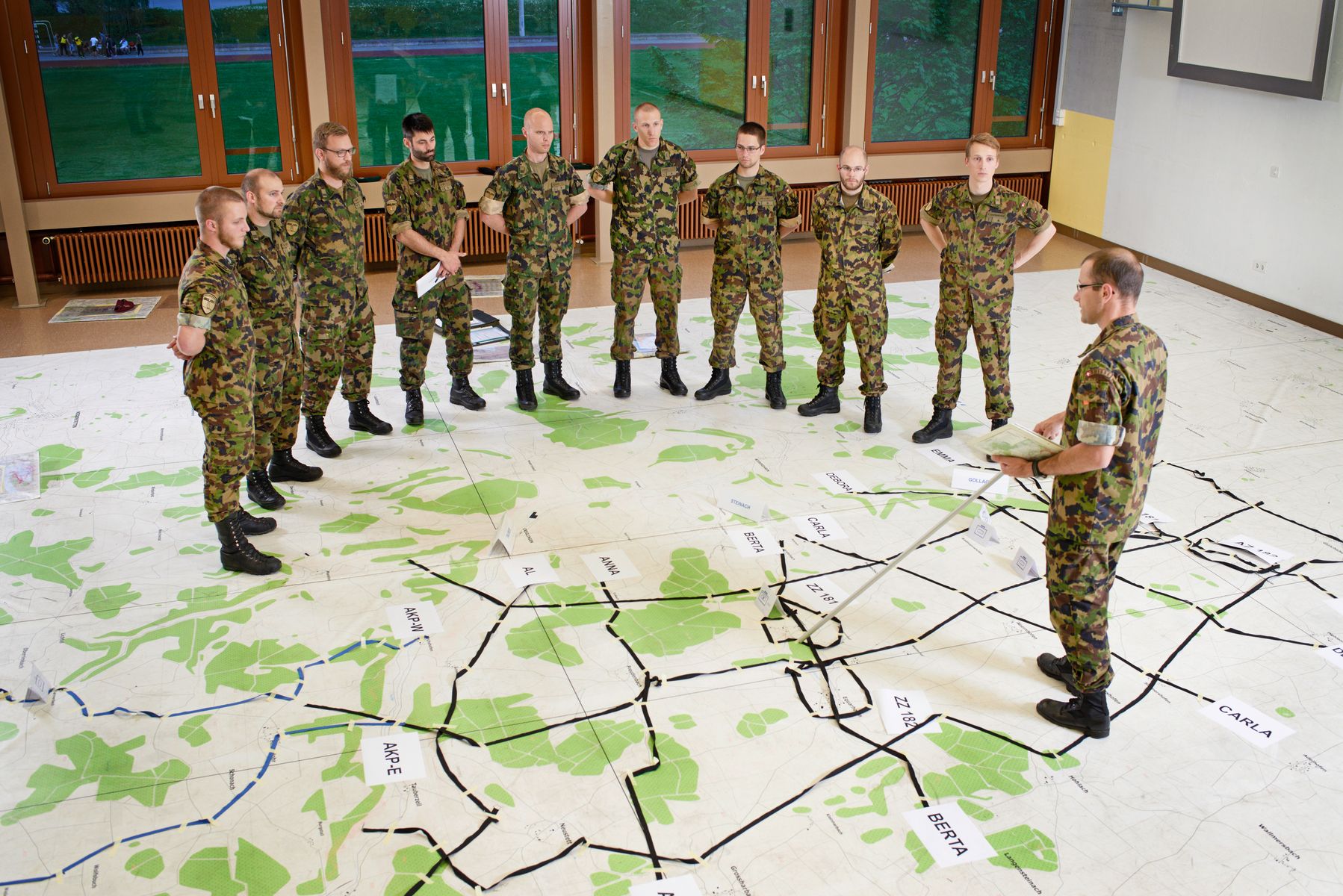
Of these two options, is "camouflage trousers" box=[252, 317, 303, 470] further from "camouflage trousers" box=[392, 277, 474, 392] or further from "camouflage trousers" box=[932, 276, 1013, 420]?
"camouflage trousers" box=[932, 276, 1013, 420]

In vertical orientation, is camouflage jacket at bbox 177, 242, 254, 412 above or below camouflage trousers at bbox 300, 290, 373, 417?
above

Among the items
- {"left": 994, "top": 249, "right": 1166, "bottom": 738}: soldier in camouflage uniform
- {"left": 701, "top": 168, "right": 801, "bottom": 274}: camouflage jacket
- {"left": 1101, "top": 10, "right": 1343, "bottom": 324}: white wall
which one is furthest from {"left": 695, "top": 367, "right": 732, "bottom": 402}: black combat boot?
{"left": 1101, "top": 10, "right": 1343, "bottom": 324}: white wall

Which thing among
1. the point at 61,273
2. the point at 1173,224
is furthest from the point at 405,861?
the point at 1173,224

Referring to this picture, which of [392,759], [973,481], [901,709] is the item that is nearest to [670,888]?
[392,759]

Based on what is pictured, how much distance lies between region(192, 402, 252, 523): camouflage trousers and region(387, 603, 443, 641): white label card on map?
78 centimetres

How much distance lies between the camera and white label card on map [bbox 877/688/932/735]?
379 centimetres

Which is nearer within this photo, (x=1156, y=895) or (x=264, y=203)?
(x=1156, y=895)

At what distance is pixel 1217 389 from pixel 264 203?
508 centimetres

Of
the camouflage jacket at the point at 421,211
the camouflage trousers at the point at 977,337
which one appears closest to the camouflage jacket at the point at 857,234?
the camouflage trousers at the point at 977,337

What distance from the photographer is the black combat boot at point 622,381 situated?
649 centimetres

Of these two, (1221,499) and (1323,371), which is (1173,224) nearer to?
(1323,371)

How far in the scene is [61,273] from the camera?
8344 millimetres

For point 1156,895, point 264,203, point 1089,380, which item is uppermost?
point 264,203

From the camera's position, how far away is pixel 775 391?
6.35 metres
